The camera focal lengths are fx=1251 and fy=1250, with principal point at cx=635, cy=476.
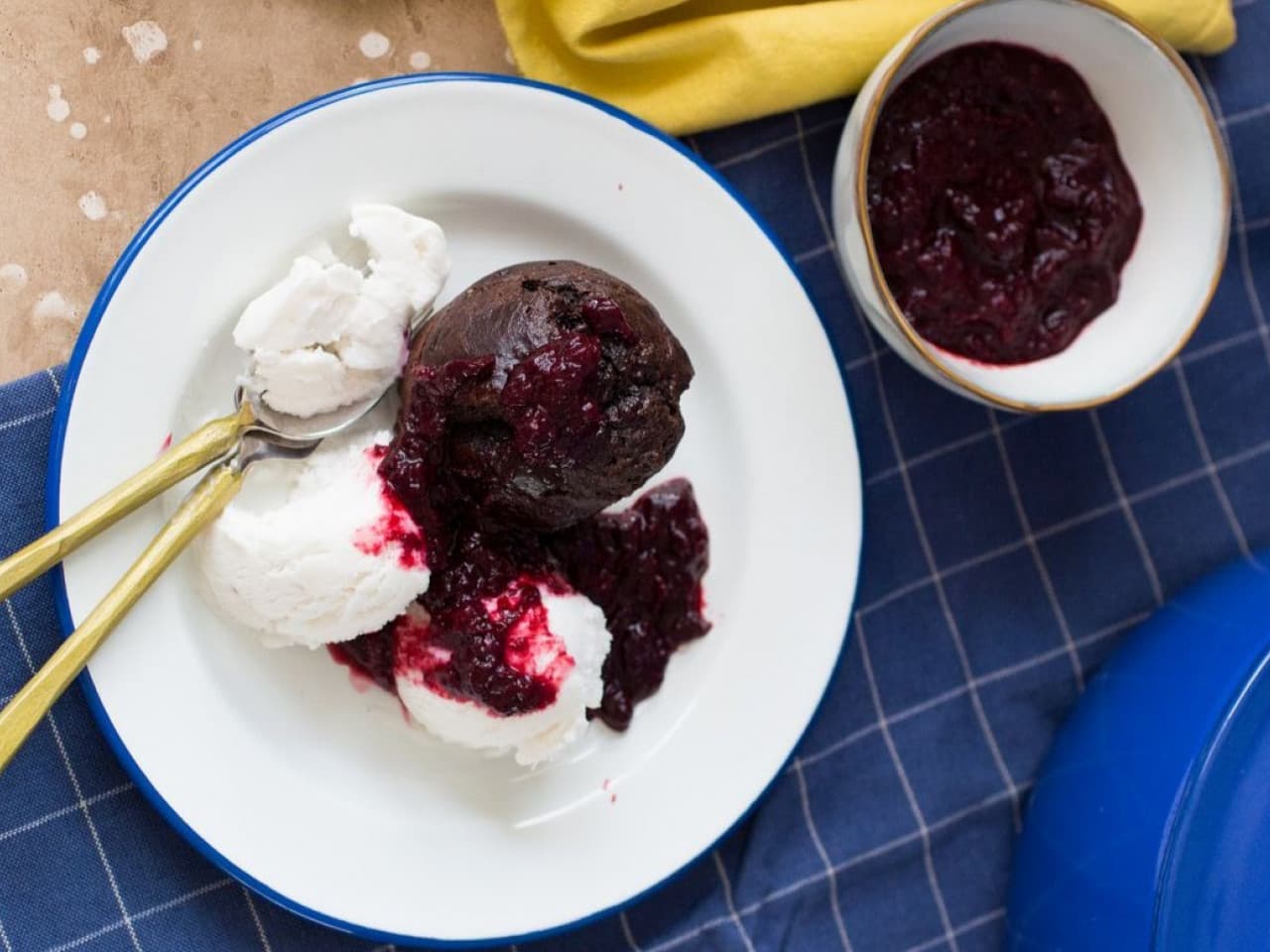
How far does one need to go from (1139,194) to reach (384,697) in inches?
65.8

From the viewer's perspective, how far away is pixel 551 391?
1921mm

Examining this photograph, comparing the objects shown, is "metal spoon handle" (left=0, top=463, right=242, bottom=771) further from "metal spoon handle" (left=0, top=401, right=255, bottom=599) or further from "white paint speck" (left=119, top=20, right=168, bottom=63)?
"white paint speck" (left=119, top=20, right=168, bottom=63)

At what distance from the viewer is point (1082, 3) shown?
214 centimetres

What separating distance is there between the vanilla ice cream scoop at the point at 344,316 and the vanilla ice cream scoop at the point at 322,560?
134 millimetres

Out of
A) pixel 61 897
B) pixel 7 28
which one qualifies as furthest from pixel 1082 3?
pixel 61 897

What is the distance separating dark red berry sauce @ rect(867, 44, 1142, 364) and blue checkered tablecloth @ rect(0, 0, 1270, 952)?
23 cm

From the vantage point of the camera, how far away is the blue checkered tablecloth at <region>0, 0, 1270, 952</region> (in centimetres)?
246

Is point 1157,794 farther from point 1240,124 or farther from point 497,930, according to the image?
point 1240,124

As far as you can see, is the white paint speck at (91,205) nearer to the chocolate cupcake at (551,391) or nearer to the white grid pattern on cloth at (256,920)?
the chocolate cupcake at (551,391)

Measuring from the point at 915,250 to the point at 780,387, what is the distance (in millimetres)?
349

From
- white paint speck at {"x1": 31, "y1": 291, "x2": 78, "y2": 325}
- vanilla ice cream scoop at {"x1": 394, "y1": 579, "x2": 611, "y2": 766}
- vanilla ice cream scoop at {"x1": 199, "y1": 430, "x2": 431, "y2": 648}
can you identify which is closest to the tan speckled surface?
white paint speck at {"x1": 31, "y1": 291, "x2": 78, "y2": 325}

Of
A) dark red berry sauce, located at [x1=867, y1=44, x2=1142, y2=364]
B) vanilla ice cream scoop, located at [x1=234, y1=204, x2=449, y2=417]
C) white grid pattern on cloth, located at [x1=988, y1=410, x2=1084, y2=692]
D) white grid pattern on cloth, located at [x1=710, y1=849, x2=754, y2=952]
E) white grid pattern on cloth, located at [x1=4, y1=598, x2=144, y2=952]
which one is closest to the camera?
vanilla ice cream scoop, located at [x1=234, y1=204, x2=449, y2=417]

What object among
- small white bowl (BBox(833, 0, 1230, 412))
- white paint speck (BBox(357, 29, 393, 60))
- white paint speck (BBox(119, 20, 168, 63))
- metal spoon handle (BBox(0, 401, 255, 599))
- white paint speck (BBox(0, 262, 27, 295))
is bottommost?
small white bowl (BBox(833, 0, 1230, 412))

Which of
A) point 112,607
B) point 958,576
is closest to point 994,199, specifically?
point 958,576
